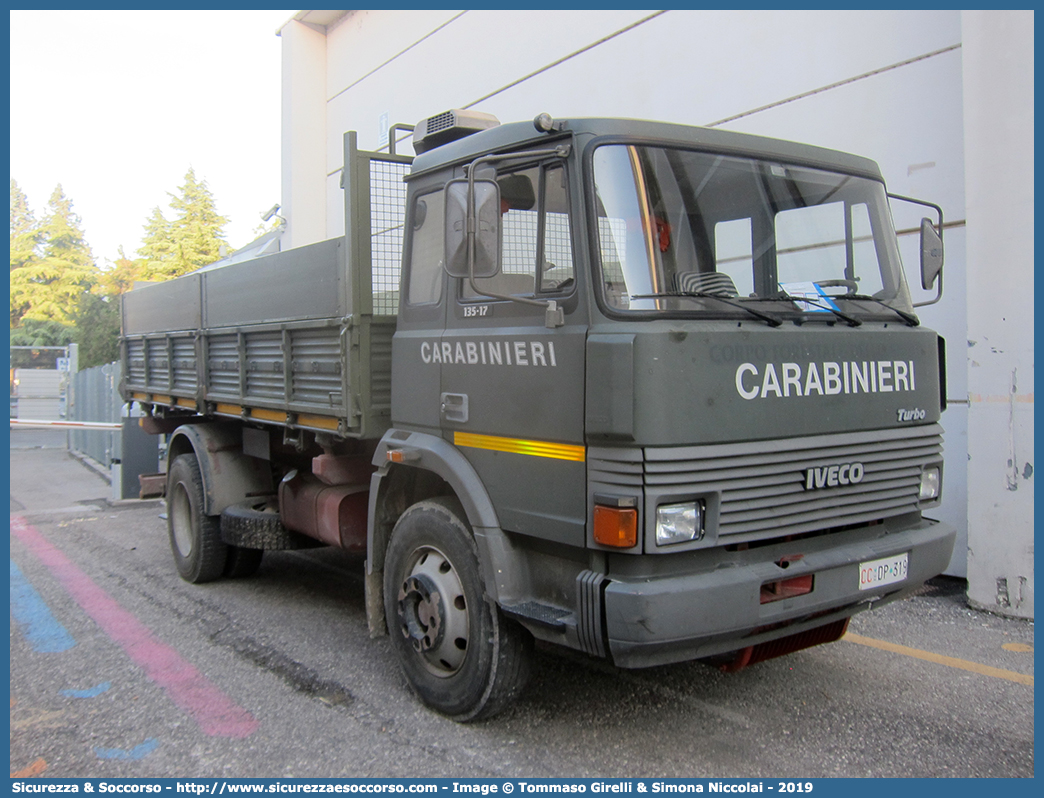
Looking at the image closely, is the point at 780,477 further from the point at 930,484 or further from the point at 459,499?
the point at 459,499

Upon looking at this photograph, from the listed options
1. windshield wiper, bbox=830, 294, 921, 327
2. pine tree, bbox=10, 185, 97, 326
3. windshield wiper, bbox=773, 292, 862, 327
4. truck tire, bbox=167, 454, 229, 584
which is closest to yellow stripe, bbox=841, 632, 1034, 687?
windshield wiper, bbox=830, 294, 921, 327

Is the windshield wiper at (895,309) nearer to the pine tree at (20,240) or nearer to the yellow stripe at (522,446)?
the yellow stripe at (522,446)

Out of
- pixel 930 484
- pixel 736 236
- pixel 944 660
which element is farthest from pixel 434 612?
pixel 944 660

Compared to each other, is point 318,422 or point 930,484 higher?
point 318,422

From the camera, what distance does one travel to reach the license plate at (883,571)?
145 inches

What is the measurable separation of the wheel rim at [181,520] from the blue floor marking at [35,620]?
1062 mm

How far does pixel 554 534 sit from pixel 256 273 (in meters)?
3.42

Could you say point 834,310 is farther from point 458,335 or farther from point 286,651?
point 286,651

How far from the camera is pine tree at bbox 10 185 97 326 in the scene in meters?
44.9

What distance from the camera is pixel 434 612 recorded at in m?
4.05

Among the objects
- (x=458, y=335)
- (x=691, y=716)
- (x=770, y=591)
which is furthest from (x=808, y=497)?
(x=458, y=335)

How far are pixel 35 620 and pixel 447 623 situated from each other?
3.45 meters

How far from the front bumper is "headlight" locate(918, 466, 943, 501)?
33 cm

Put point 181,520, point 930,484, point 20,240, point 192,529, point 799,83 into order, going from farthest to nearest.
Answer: point 20,240 → point 799,83 → point 181,520 → point 192,529 → point 930,484
